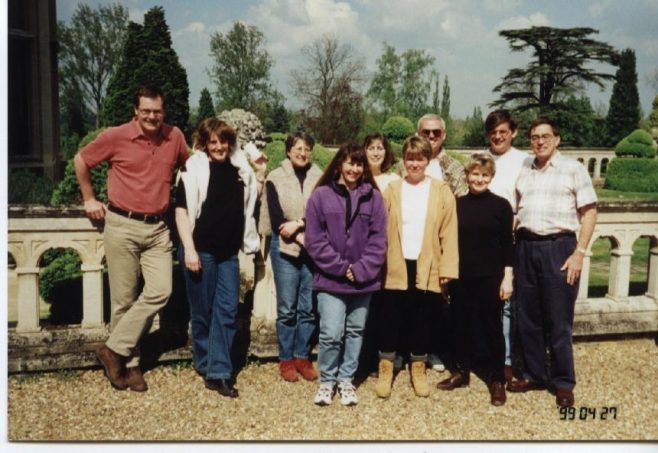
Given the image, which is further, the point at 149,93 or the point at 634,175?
the point at 634,175

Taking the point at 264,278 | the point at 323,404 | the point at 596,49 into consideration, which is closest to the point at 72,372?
the point at 264,278

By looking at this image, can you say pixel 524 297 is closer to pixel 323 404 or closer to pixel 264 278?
pixel 323 404

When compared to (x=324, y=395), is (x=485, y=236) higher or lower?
higher

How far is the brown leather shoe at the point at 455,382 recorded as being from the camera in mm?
3967

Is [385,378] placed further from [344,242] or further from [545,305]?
[545,305]

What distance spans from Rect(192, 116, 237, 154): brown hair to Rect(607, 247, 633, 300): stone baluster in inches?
123

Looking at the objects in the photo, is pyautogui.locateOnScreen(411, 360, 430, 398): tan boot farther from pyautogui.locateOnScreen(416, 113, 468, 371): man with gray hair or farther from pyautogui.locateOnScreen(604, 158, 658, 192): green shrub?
pyautogui.locateOnScreen(604, 158, 658, 192): green shrub

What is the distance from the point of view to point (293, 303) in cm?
396

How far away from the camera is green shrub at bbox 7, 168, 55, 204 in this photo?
5816 mm

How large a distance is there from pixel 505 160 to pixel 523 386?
5.10ft

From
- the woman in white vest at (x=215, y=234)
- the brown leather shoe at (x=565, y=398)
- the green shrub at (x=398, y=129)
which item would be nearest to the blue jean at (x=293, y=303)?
the woman in white vest at (x=215, y=234)

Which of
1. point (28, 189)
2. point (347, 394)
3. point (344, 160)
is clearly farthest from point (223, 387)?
point (28, 189)

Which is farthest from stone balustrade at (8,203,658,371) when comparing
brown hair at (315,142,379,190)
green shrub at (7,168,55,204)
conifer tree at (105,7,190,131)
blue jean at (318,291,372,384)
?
conifer tree at (105,7,190,131)
